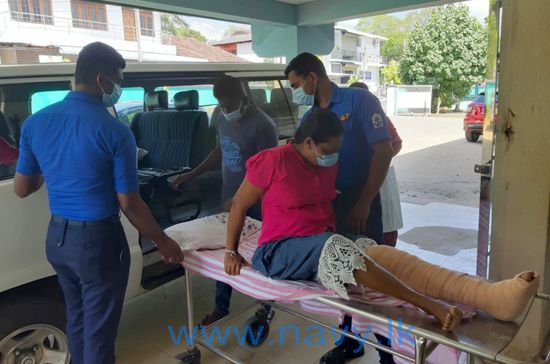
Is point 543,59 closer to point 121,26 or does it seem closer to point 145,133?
point 145,133

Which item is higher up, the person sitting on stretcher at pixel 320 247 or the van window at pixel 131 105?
the van window at pixel 131 105

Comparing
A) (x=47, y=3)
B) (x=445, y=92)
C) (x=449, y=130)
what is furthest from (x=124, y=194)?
(x=445, y=92)

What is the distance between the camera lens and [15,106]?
7.30ft

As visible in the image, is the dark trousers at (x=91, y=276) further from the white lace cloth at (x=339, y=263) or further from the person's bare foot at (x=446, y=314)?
the person's bare foot at (x=446, y=314)

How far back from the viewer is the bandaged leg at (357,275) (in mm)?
1721

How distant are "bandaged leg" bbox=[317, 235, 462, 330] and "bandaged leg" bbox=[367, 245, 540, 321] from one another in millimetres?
79

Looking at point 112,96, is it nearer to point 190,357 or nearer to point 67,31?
point 190,357

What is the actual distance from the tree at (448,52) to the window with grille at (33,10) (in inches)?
660

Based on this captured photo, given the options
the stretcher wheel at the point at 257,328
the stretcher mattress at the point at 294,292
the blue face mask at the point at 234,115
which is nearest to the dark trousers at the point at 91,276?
the stretcher mattress at the point at 294,292

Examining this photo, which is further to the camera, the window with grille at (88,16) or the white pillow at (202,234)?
the window with grille at (88,16)

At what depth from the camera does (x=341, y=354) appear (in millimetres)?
2688

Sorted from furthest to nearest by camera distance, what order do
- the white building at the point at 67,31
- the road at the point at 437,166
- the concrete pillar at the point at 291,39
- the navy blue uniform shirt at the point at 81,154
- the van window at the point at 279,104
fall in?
the white building at the point at 67,31 → the road at the point at 437,166 → the concrete pillar at the point at 291,39 → the van window at the point at 279,104 → the navy blue uniform shirt at the point at 81,154

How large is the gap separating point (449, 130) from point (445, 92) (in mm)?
8208

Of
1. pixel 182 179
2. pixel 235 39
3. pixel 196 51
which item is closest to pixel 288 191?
pixel 182 179
